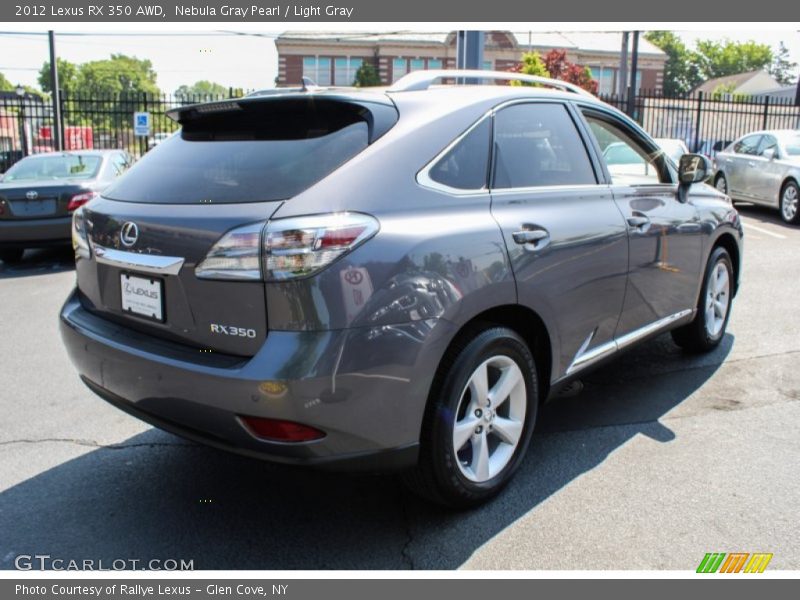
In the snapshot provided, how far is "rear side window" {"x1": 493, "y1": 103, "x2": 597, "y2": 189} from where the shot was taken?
3.24 meters

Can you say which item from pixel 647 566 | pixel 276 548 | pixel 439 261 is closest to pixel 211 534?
pixel 276 548

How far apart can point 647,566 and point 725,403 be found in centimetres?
191

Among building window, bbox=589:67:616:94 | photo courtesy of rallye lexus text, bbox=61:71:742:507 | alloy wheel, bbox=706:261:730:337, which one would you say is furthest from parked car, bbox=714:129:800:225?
building window, bbox=589:67:616:94

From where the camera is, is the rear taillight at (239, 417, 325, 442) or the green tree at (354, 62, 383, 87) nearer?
the rear taillight at (239, 417, 325, 442)

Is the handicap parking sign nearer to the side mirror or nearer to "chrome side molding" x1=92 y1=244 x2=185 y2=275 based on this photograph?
the side mirror

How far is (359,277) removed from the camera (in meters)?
2.47

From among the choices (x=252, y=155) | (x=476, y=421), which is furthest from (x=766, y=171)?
(x=252, y=155)

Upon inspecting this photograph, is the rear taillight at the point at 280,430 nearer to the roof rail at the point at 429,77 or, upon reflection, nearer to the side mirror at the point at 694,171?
the roof rail at the point at 429,77

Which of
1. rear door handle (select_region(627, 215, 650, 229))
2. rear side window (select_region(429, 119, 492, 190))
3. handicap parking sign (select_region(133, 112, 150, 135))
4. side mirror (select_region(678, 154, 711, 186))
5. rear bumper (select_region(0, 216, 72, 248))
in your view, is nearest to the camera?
rear side window (select_region(429, 119, 492, 190))

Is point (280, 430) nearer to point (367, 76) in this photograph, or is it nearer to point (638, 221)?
point (638, 221)

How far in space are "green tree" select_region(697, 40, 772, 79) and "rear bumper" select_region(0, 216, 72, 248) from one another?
110351mm

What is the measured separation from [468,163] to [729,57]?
11421 cm

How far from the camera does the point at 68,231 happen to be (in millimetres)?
8828

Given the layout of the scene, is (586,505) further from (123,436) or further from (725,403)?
(123,436)
